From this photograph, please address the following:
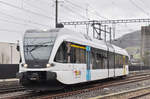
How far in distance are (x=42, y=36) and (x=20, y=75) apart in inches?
91.6

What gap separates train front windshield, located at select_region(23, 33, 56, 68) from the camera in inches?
502

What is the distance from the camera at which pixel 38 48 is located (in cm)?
1323

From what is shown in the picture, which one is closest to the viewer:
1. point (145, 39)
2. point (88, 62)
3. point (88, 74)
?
point (88, 74)

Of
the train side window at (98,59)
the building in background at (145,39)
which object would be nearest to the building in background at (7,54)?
the train side window at (98,59)

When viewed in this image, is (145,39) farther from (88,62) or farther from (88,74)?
(88,74)

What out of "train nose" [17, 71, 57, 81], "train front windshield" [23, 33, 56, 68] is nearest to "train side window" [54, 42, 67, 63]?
"train front windshield" [23, 33, 56, 68]

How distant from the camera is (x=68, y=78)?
13.5 metres

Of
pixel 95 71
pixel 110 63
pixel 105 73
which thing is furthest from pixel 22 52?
pixel 110 63

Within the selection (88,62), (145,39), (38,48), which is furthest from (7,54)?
(145,39)

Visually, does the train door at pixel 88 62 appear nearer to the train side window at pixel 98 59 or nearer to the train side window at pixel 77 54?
the train side window at pixel 77 54

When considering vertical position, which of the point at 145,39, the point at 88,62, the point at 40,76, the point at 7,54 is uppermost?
the point at 145,39

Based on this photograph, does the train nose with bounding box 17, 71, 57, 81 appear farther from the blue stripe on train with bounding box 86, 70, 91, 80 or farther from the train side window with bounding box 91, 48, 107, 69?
the train side window with bounding box 91, 48, 107, 69

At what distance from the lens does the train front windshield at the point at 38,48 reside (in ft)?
41.8

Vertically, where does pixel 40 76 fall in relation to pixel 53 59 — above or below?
below
